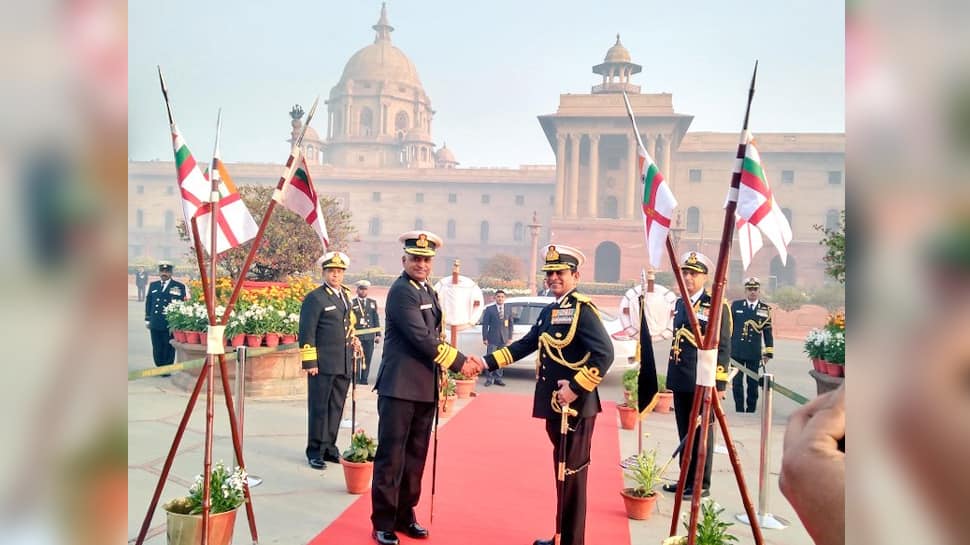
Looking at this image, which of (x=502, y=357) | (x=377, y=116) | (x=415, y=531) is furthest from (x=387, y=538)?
(x=377, y=116)

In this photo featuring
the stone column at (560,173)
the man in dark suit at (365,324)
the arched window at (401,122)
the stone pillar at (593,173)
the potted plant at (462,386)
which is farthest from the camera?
the arched window at (401,122)

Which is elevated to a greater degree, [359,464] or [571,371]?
[571,371]

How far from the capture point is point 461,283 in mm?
10195

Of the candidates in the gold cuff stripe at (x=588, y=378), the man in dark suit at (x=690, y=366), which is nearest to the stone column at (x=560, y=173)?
the man in dark suit at (x=690, y=366)

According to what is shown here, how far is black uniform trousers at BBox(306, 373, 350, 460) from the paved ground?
8.8 inches

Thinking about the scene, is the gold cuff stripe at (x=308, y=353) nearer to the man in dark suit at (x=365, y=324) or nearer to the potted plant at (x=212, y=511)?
the potted plant at (x=212, y=511)

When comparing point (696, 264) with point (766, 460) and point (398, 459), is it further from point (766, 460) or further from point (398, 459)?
point (398, 459)

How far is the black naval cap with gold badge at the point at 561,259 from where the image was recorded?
4.55m

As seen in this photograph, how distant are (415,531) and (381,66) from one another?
266ft

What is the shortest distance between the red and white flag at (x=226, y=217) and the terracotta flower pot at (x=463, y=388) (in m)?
6.36

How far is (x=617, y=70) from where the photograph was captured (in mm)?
60469

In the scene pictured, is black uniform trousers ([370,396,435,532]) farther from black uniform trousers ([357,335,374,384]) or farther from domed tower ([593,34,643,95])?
domed tower ([593,34,643,95])

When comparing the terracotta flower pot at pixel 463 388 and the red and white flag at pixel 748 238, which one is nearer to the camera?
the red and white flag at pixel 748 238
